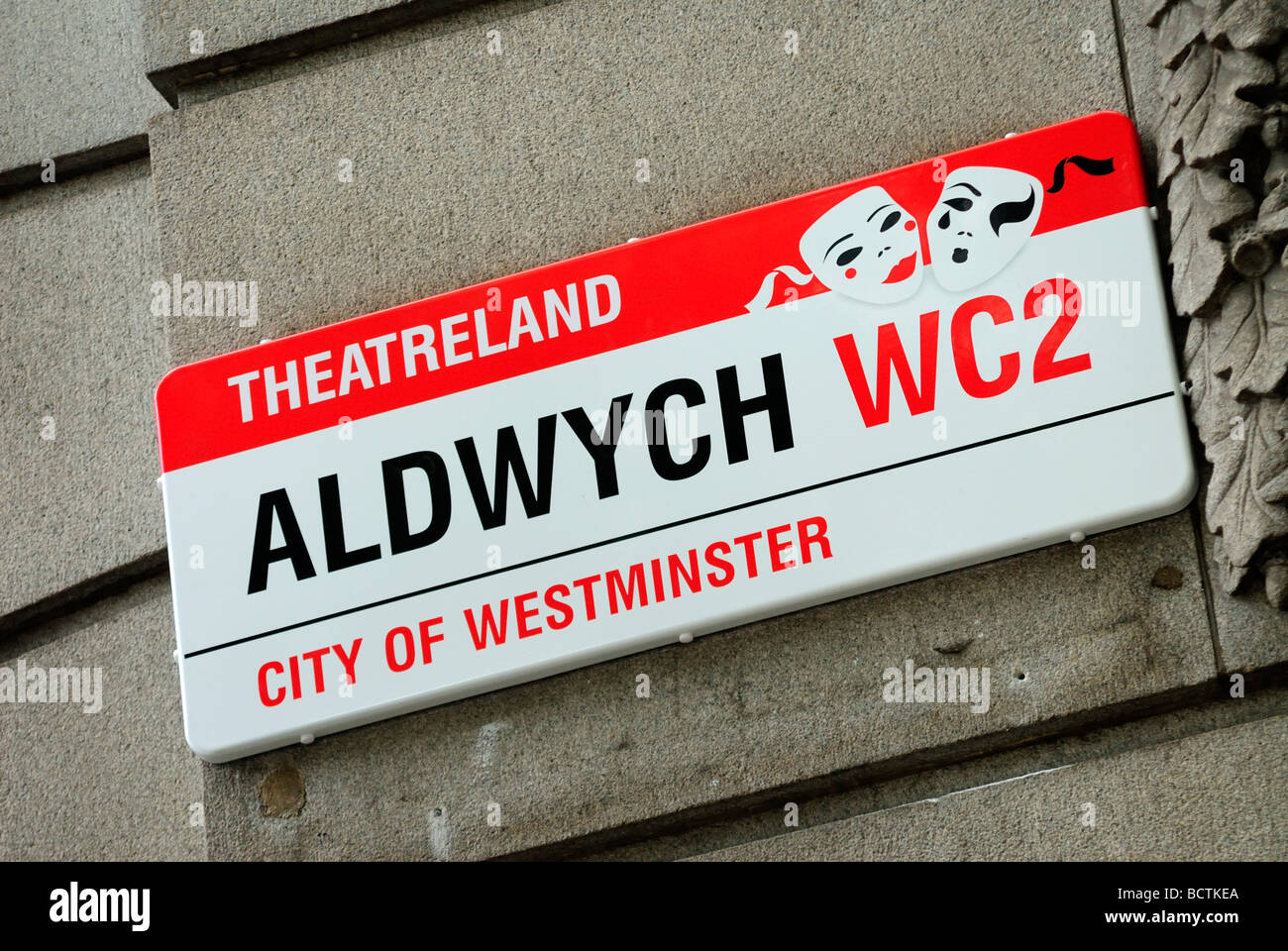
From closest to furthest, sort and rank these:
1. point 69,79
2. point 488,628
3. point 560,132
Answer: point 488,628 → point 560,132 → point 69,79

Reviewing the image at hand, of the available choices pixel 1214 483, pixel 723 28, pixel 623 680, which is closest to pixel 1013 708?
pixel 1214 483

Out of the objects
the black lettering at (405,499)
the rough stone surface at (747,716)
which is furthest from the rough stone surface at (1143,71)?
the black lettering at (405,499)

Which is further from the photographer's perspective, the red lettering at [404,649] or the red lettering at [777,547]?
the red lettering at [404,649]

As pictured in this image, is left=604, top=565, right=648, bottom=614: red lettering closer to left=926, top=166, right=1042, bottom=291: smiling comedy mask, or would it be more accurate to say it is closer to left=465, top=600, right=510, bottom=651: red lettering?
left=465, top=600, right=510, bottom=651: red lettering

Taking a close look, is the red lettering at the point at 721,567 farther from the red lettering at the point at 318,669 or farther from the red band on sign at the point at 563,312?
the red lettering at the point at 318,669

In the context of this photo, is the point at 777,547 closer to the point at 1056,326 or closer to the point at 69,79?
the point at 1056,326

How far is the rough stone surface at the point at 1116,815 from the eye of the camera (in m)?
2.55

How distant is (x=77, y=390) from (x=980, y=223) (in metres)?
2.29

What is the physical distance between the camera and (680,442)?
9.07 ft

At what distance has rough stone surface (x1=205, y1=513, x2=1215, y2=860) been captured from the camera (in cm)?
266

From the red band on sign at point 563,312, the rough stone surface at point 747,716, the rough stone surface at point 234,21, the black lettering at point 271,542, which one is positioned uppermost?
the rough stone surface at point 234,21

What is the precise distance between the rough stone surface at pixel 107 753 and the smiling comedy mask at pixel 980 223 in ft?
6.77

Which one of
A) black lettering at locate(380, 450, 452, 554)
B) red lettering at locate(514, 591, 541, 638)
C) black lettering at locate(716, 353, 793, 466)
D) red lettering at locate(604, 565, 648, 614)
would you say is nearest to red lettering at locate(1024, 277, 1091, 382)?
black lettering at locate(716, 353, 793, 466)

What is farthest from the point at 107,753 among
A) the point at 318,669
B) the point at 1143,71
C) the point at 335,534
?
the point at 1143,71
